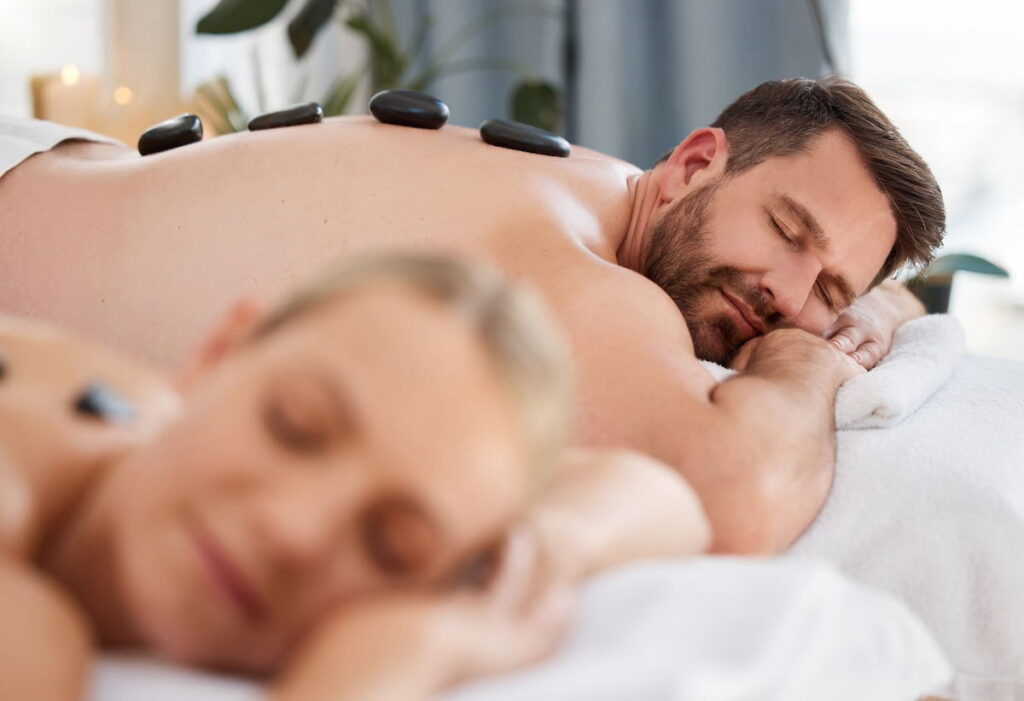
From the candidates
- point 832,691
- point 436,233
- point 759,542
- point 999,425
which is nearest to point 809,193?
point 999,425

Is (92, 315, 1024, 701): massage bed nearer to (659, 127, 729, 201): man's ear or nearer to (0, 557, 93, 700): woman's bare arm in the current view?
(0, 557, 93, 700): woman's bare arm

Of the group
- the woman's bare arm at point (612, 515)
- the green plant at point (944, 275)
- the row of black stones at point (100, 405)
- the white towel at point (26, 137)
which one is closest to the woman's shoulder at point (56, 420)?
the row of black stones at point (100, 405)

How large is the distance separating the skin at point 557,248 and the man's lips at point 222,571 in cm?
52

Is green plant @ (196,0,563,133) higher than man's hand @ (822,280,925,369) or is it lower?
lower

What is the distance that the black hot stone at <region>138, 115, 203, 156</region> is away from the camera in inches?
57.6

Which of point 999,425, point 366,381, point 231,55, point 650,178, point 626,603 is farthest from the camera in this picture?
point 231,55

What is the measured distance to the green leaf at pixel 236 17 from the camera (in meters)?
2.46

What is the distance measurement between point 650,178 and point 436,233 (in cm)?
46

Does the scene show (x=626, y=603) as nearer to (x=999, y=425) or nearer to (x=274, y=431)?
(x=274, y=431)

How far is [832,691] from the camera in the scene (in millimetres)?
A: 665

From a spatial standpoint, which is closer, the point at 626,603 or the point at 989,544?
the point at 626,603

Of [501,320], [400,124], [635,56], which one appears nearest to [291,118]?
[400,124]

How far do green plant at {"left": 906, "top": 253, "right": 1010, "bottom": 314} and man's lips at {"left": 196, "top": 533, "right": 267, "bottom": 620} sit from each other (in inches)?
67.0

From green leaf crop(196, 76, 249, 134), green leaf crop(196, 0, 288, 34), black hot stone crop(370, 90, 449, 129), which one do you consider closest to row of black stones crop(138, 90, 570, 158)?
black hot stone crop(370, 90, 449, 129)
